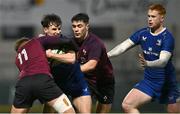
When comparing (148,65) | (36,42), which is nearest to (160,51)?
(148,65)

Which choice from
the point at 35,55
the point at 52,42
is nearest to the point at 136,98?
the point at 52,42

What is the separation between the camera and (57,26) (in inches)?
368

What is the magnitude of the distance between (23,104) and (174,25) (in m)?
18.0

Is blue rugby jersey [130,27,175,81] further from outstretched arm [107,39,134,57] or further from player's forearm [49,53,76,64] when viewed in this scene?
player's forearm [49,53,76,64]

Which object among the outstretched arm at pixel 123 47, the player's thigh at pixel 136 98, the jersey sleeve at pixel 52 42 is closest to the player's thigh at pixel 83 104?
the player's thigh at pixel 136 98

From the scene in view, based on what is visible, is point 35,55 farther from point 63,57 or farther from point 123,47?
point 123,47

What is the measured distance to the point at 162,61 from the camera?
31.2ft

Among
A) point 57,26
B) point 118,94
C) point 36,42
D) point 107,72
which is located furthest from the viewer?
point 118,94

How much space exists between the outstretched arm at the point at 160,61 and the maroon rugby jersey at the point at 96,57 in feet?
2.11

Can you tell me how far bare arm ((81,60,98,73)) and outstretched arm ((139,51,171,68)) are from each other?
618mm

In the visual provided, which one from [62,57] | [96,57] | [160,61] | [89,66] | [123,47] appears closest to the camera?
[62,57]

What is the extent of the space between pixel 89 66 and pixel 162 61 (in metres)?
0.96

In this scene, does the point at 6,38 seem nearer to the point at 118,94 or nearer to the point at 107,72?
the point at 118,94

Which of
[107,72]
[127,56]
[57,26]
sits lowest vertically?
[127,56]
